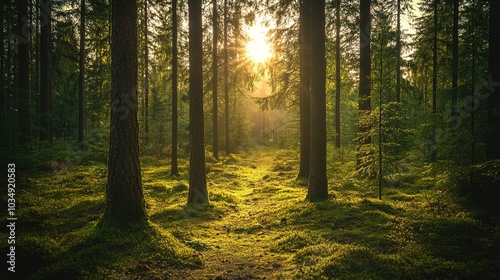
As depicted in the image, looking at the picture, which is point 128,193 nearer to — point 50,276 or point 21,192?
point 50,276

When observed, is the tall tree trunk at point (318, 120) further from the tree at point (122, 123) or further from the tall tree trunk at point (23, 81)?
the tall tree trunk at point (23, 81)

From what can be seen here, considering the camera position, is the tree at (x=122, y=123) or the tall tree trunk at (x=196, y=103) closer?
the tree at (x=122, y=123)

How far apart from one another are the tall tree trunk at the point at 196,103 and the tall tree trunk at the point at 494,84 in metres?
8.99

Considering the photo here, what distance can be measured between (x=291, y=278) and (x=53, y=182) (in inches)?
490

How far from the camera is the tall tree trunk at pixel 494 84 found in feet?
25.9

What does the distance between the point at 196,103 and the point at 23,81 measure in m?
11.2

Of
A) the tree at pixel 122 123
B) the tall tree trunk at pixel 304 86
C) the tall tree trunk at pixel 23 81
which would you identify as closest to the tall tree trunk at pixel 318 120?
the tall tree trunk at pixel 304 86

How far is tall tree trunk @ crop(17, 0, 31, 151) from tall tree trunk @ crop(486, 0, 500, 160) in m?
15.8

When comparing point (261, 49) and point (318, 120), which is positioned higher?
point (261, 49)

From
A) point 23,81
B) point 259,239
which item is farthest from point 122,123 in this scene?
point 23,81

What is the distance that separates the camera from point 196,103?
32.8 feet

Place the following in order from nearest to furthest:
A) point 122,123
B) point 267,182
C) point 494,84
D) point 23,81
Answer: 1. point 122,123
2. point 494,84
3. point 23,81
4. point 267,182

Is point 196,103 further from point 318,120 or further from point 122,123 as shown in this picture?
point 318,120

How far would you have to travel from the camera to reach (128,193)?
6566mm
